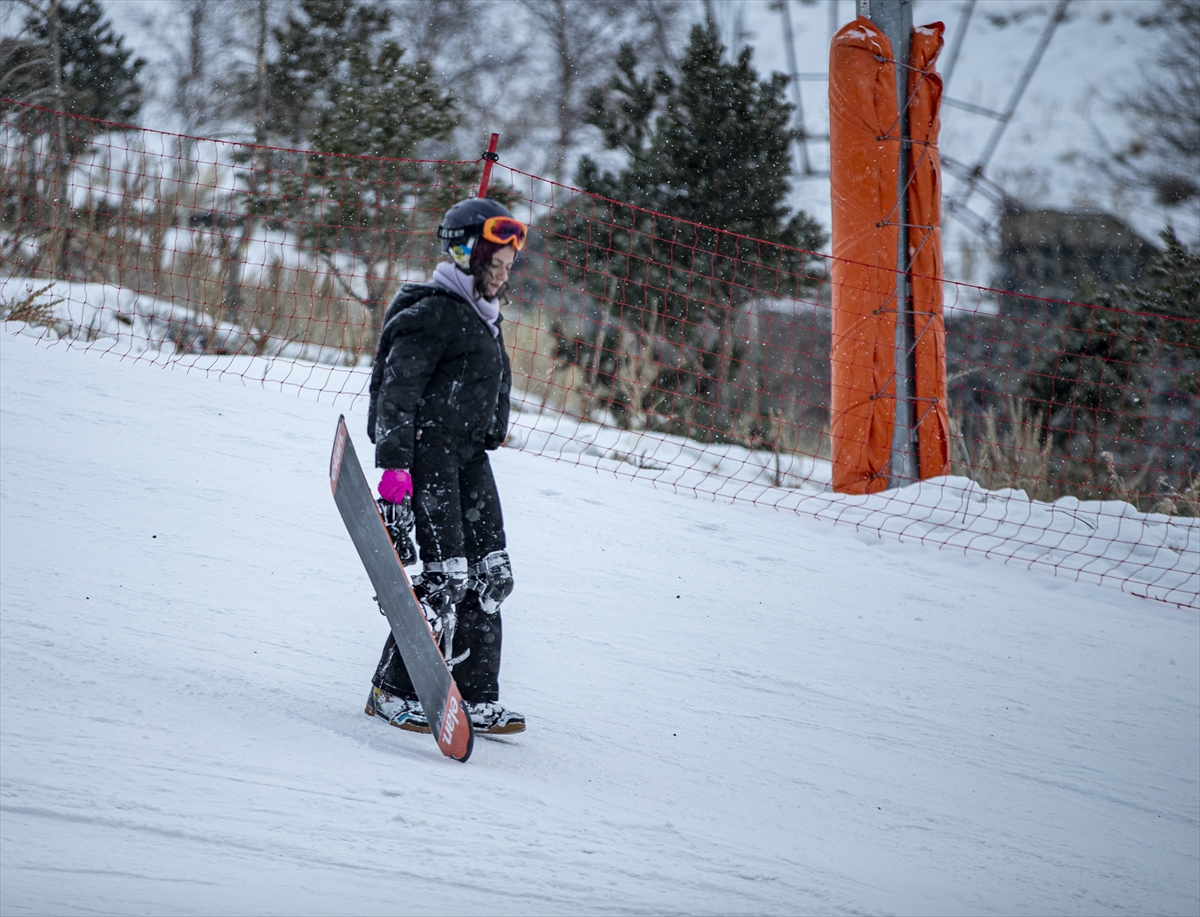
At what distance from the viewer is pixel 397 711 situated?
2.76 m

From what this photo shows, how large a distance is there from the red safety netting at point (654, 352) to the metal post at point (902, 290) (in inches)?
9.1

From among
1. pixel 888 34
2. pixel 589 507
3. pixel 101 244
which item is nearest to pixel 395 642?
pixel 589 507

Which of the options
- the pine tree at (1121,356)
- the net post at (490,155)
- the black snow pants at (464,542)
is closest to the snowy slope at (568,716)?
the black snow pants at (464,542)

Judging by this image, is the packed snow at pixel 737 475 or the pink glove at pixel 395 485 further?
the packed snow at pixel 737 475

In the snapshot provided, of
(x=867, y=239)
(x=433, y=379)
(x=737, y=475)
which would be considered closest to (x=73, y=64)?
(x=737, y=475)

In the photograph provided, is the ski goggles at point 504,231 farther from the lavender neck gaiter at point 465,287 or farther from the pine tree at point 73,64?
the pine tree at point 73,64

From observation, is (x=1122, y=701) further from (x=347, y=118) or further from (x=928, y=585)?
(x=347, y=118)

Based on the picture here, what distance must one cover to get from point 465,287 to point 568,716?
53.3 inches

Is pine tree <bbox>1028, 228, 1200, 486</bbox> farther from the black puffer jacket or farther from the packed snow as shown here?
the black puffer jacket

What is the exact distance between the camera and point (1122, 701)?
371cm

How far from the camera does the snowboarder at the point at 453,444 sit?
2.63 meters

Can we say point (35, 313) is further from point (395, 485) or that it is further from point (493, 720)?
point (493, 720)

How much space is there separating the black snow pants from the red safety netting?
2.89 m

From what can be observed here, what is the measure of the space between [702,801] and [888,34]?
5209 millimetres
